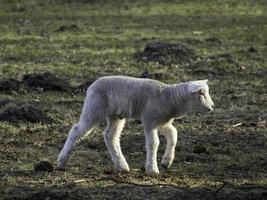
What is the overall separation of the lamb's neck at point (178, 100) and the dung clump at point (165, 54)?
1133 centimetres

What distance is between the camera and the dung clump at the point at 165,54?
22188 millimetres

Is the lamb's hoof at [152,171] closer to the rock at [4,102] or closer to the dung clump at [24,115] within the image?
the dung clump at [24,115]

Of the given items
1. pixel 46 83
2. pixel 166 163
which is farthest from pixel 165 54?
pixel 166 163

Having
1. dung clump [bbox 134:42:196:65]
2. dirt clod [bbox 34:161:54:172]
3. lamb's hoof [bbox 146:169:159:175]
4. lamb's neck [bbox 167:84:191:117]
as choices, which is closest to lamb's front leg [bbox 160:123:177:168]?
lamb's neck [bbox 167:84:191:117]

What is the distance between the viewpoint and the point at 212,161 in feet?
38.1

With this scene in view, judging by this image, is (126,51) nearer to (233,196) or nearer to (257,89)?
(257,89)

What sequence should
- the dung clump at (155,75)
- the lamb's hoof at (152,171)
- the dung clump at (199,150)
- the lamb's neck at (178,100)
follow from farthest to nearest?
the dung clump at (155,75), the dung clump at (199,150), the lamb's neck at (178,100), the lamb's hoof at (152,171)

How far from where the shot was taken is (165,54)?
22.6 metres

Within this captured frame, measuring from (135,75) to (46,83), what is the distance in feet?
9.63

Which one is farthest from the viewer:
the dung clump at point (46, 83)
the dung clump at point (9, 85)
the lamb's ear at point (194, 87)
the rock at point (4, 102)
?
the dung clump at point (46, 83)

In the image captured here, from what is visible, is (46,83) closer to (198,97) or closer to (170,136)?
(170,136)

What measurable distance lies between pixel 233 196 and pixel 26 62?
1391 centimetres

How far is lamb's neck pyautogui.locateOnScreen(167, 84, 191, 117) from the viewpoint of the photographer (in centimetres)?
1034

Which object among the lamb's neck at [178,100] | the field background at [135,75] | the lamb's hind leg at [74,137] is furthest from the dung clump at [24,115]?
the lamb's neck at [178,100]
